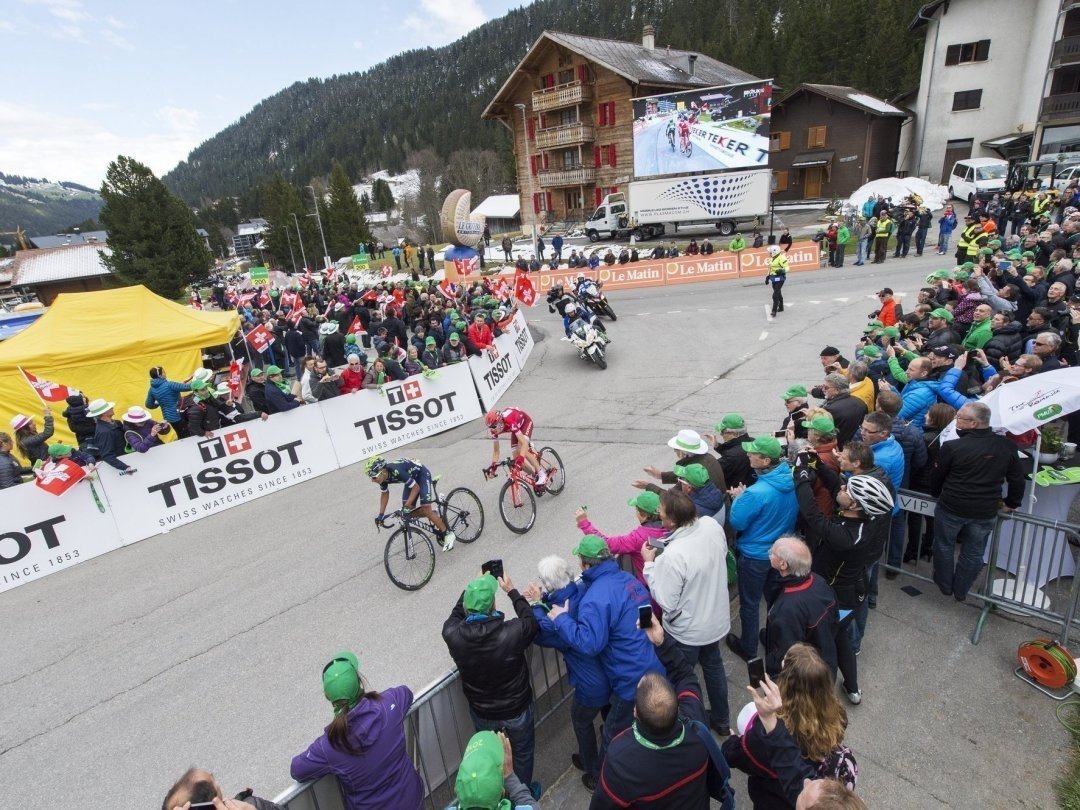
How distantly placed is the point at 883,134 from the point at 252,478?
161ft

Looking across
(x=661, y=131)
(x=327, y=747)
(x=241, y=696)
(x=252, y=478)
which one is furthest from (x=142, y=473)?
(x=661, y=131)

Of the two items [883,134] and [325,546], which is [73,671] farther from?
[883,134]

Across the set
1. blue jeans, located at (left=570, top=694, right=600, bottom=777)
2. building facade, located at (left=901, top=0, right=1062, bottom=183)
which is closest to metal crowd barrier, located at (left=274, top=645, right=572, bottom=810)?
blue jeans, located at (left=570, top=694, right=600, bottom=777)

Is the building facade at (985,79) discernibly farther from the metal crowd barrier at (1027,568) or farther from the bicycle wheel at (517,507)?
the bicycle wheel at (517,507)

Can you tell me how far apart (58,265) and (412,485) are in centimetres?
7951

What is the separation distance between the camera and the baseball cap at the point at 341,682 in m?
2.94

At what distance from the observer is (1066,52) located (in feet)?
106

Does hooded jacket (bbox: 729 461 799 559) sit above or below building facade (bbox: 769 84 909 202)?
below

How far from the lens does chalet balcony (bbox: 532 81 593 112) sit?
43.3 m

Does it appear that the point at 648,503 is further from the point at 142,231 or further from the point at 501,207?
the point at 501,207

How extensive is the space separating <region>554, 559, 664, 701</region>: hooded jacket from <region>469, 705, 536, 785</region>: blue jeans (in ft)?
1.97

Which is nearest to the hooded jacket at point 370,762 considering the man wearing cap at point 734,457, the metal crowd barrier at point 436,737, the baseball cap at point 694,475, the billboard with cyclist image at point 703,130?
the metal crowd barrier at point 436,737

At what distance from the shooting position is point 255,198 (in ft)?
478

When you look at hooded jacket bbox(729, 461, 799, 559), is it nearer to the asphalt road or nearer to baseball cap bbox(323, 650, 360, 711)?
the asphalt road
